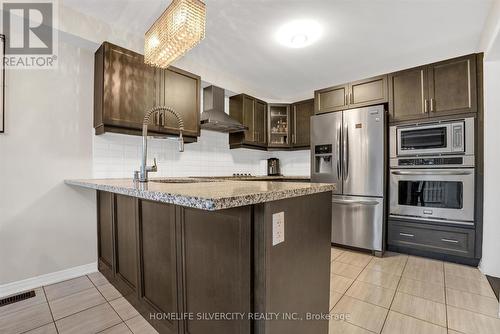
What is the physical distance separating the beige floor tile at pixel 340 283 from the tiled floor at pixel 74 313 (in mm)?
1520

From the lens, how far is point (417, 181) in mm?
2805

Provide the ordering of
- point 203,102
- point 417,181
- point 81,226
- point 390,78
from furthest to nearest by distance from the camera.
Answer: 1. point 203,102
2. point 390,78
3. point 417,181
4. point 81,226

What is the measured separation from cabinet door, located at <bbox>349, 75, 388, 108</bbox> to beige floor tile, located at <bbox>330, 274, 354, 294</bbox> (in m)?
2.20

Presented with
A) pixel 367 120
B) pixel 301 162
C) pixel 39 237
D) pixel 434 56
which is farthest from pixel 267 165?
pixel 39 237

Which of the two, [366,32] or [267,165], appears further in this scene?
[267,165]

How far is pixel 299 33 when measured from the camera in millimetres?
2463

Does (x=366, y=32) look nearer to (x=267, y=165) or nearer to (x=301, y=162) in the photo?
(x=301, y=162)

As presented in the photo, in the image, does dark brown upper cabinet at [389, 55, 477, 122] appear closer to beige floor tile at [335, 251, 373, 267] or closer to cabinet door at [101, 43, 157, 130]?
beige floor tile at [335, 251, 373, 267]

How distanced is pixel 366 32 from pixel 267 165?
8.69 feet

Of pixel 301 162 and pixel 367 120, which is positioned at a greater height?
pixel 367 120

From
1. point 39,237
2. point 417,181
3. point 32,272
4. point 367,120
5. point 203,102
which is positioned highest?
point 203,102

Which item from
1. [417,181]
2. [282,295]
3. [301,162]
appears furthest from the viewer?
[301,162]

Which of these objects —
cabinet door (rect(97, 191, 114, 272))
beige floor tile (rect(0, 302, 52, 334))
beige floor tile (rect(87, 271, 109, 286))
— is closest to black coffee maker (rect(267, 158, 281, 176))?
cabinet door (rect(97, 191, 114, 272))

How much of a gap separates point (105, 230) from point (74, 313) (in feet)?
2.39
